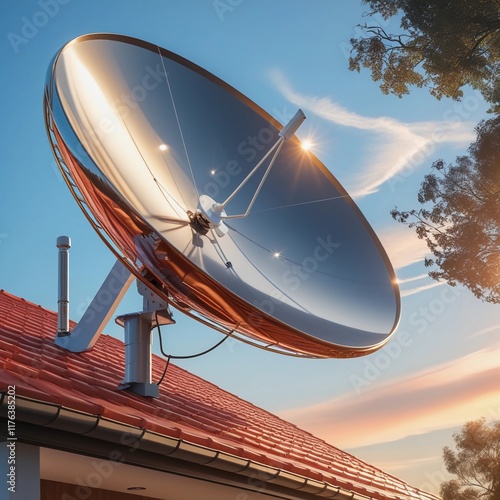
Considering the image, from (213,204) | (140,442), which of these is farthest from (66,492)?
(213,204)

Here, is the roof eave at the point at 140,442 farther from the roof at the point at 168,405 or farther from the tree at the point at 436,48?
the tree at the point at 436,48

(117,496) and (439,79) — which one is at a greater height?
(439,79)

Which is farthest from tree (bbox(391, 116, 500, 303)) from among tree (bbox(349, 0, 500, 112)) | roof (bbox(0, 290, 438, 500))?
roof (bbox(0, 290, 438, 500))

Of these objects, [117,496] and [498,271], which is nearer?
[117,496]

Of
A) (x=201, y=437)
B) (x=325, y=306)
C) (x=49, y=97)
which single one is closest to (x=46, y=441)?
(x=201, y=437)

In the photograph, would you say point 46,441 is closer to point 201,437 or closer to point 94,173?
point 201,437

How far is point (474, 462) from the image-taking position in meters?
25.2

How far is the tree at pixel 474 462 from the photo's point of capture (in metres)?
24.5

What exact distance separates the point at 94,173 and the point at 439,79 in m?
10.4

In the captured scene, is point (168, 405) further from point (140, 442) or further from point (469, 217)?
point (469, 217)

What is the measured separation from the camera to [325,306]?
6.98 metres

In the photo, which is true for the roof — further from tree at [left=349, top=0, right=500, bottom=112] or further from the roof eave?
tree at [left=349, top=0, right=500, bottom=112]

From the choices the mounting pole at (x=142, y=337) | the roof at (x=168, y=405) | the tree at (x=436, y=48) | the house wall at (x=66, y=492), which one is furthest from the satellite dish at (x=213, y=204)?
the tree at (x=436, y=48)

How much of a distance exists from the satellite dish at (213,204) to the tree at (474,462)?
18.6 metres
